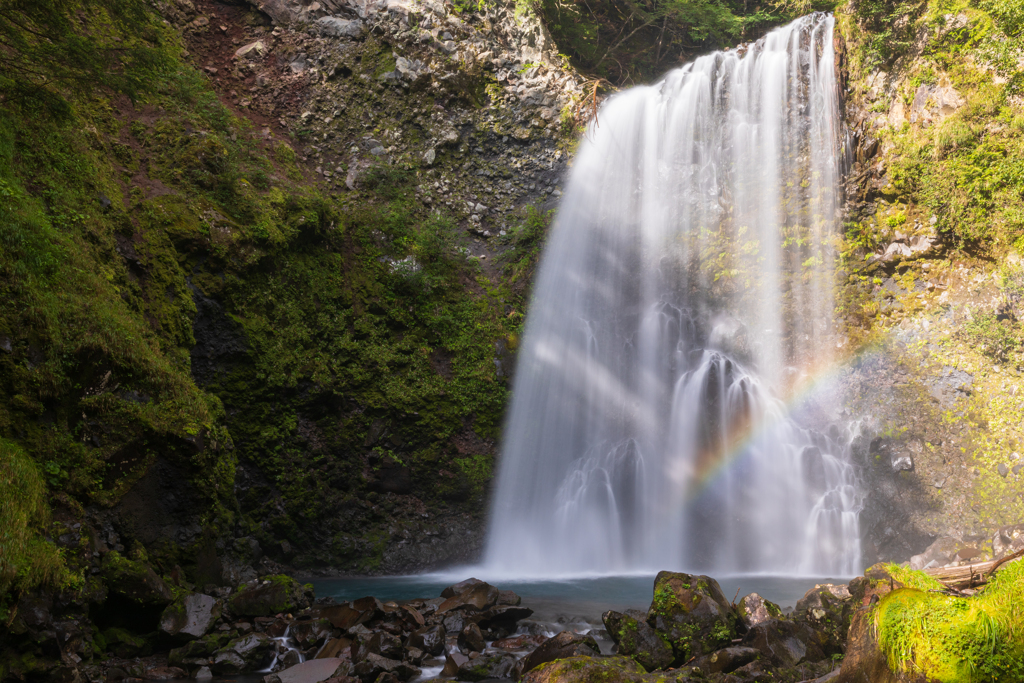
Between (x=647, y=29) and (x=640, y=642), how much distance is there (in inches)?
715

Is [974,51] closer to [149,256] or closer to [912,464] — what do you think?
[912,464]

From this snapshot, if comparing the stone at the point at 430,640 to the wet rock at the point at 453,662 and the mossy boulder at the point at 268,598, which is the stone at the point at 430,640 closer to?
the wet rock at the point at 453,662

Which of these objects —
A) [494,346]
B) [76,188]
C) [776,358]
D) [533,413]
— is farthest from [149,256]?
[776,358]

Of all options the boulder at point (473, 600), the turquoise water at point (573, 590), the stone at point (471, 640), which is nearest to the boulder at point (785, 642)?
the turquoise water at point (573, 590)

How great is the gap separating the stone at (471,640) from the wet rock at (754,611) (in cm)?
274

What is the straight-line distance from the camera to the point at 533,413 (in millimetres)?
12289

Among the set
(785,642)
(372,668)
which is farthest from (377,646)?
(785,642)

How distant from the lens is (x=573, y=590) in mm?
9016

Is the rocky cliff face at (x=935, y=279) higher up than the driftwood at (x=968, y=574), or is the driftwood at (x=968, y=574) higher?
the rocky cliff face at (x=935, y=279)

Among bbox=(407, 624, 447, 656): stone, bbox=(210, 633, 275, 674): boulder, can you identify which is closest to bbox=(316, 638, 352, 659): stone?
bbox=(210, 633, 275, 674): boulder

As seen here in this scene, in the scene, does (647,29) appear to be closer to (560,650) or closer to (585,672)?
(560,650)

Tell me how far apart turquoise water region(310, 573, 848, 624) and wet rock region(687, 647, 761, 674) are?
7.06 ft

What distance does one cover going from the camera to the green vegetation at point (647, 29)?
16.8 metres

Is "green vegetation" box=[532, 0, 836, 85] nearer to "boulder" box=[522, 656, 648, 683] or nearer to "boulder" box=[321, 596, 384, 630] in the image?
"boulder" box=[321, 596, 384, 630]
